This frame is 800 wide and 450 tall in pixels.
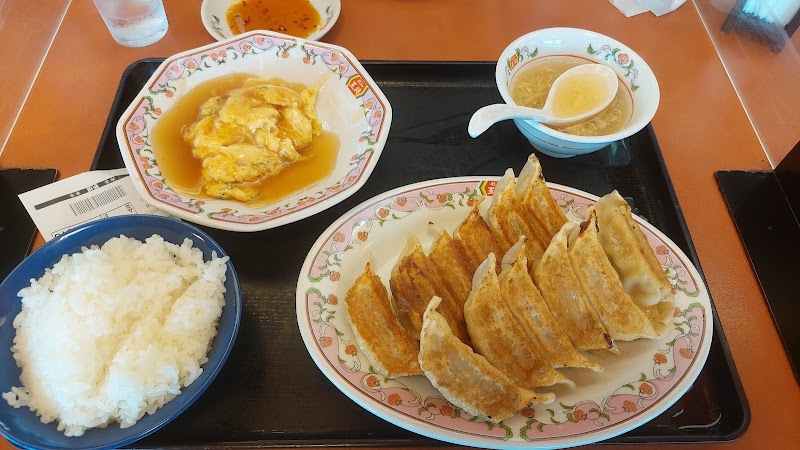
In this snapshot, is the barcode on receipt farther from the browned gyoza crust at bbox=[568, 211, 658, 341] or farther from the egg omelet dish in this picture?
the browned gyoza crust at bbox=[568, 211, 658, 341]

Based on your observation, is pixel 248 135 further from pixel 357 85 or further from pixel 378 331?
pixel 378 331

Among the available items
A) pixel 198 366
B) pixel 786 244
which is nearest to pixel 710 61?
pixel 786 244

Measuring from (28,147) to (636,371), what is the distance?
225 centimetres

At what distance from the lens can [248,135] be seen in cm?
187

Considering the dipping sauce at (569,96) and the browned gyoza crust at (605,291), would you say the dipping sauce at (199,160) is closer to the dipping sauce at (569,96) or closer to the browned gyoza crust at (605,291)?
the dipping sauce at (569,96)

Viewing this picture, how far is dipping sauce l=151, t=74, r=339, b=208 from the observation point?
1.77 metres

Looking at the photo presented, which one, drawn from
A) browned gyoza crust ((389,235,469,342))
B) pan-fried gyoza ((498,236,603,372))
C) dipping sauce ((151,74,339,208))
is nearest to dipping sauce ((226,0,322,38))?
dipping sauce ((151,74,339,208))

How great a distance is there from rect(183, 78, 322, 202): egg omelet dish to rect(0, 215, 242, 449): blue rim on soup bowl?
10.2 inches

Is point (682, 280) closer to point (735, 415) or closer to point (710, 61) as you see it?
point (735, 415)

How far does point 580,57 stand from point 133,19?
6.29 feet

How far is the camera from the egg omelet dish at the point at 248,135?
1.78 m

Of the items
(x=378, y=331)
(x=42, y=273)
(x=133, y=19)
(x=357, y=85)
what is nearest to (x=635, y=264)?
(x=378, y=331)

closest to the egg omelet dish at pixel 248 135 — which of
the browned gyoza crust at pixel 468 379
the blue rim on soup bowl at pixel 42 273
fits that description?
the blue rim on soup bowl at pixel 42 273

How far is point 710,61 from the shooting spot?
244cm
